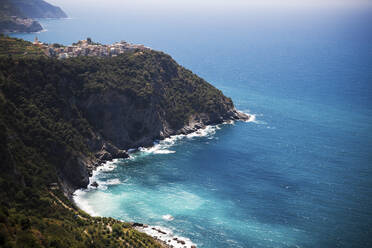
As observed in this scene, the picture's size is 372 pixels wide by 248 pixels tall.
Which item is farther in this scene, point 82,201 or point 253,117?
point 253,117

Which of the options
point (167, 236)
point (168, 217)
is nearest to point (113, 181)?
point (168, 217)

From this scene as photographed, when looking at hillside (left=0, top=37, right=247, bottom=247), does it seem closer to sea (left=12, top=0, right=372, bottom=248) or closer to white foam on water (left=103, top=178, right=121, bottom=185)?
white foam on water (left=103, top=178, right=121, bottom=185)

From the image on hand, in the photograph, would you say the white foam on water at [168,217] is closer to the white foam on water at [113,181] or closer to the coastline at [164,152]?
the coastline at [164,152]

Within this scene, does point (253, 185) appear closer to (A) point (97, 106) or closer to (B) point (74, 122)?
(B) point (74, 122)

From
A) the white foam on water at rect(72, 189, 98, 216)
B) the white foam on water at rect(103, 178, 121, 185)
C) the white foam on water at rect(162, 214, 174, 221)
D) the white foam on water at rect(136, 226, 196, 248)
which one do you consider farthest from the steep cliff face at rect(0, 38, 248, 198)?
the white foam on water at rect(136, 226, 196, 248)

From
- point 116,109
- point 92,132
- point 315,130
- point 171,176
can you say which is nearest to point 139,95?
point 116,109
